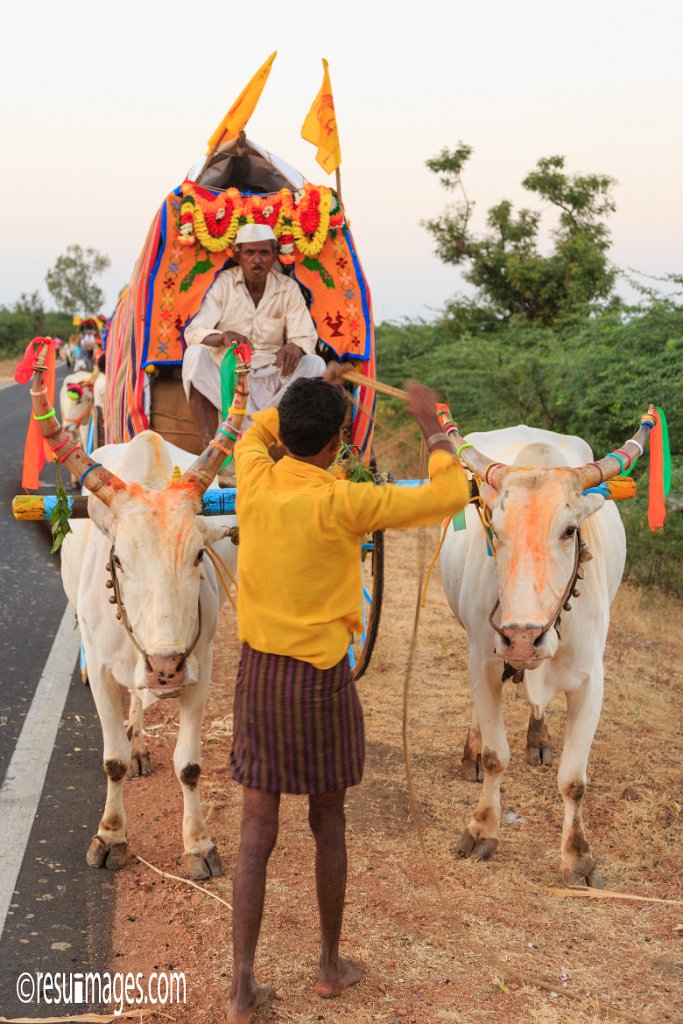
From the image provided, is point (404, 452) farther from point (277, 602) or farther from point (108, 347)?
point (277, 602)

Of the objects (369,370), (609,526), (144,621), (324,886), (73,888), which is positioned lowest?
(73,888)

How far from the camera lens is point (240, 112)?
6.45 m

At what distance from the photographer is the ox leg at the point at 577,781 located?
170 inches

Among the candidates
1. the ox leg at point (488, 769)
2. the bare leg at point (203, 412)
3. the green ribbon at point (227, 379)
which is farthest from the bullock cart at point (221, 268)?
the ox leg at point (488, 769)

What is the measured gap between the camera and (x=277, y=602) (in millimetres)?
3230

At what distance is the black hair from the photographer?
3.19 meters

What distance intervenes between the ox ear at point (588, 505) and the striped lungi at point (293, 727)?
4.20 ft

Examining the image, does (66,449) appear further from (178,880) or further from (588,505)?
(588,505)

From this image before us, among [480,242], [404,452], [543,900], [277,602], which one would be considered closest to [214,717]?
[543,900]

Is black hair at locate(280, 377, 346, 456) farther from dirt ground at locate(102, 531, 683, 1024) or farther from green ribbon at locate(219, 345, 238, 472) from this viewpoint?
green ribbon at locate(219, 345, 238, 472)

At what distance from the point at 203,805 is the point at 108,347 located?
4034 millimetres

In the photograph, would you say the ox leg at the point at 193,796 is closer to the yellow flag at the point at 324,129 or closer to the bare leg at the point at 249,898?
the bare leg at the point at 249,898

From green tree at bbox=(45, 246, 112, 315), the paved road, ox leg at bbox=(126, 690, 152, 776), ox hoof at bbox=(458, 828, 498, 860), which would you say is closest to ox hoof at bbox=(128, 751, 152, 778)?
ox leg at bbox=(126, 690, 152, 776)

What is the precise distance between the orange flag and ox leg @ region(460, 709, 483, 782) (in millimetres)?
2554
